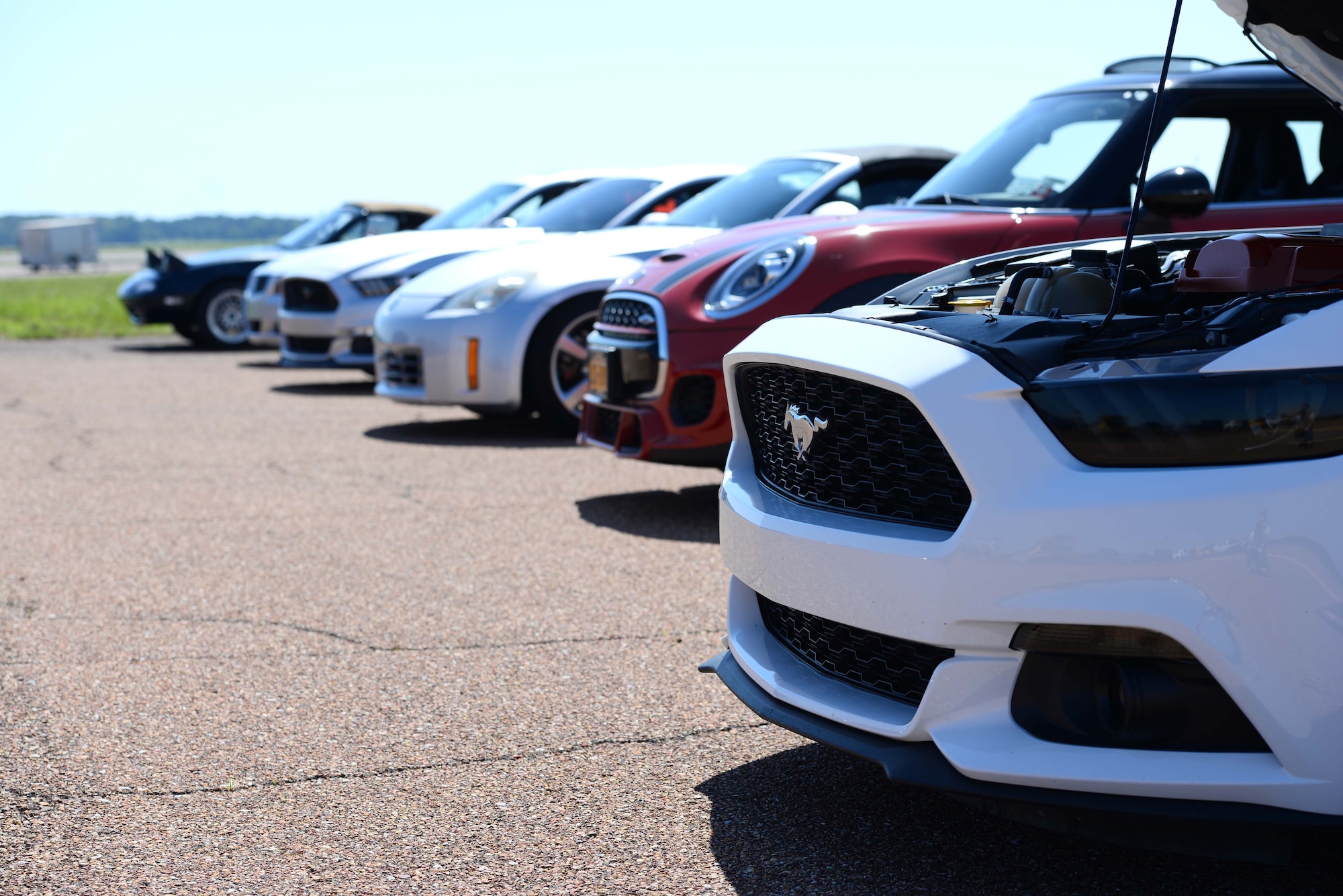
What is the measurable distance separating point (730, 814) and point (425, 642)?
5.07 feet

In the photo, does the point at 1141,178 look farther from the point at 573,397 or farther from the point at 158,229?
the point at 158,229

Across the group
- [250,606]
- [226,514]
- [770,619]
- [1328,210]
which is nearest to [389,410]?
[226,514]

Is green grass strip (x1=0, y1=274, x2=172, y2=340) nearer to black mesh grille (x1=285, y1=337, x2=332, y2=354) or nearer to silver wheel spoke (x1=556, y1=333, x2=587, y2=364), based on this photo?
black mesh grille (x1=285, y1=337, x2=332, y2=354)

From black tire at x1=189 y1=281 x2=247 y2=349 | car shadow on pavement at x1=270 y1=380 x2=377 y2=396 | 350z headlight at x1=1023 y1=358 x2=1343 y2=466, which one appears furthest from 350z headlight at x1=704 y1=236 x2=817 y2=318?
black tire at x1=189 y1=281 x2=247 y2=349

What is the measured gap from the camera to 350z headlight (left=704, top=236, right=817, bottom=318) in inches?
209

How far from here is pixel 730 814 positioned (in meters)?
2.81

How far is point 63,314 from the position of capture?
2503cm

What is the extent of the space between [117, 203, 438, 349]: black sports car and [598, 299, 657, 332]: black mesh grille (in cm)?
1021

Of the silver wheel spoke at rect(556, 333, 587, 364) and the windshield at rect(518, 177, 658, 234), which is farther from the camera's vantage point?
the windshield at rect(518, 177, 658, 234)

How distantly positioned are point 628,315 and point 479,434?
3191 millimetres

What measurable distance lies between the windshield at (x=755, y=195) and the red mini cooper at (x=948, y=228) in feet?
5.46

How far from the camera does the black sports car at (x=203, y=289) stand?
16156mm

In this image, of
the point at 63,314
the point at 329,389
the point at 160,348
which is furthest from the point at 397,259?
the point at 63,314

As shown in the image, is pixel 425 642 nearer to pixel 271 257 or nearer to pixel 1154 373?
pixel 1154 373
